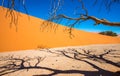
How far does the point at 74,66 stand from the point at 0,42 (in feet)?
55.7

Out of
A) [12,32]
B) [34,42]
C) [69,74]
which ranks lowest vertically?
[69,74]

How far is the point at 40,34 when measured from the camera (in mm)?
29984

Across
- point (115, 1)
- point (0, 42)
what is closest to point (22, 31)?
point (0, 42)

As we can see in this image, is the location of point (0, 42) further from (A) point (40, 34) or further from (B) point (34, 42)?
(A) point (40, 34)

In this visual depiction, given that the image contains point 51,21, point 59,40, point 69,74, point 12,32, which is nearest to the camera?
point 51,21

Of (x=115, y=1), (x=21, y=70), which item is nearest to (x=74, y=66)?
(x=21, y=70)

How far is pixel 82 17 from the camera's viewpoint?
5.21 metres

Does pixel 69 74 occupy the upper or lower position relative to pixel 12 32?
lower

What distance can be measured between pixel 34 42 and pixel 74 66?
58.2ft

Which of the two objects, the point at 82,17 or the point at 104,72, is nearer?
the point at 82,17

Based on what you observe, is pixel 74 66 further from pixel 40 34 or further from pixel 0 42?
pixel 40 34

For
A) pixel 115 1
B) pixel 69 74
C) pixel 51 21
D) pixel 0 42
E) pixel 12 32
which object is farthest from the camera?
pixel 12 32

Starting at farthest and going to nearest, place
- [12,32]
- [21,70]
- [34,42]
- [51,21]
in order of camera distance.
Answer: [12,32], [34,42], [21,70], [51,21]

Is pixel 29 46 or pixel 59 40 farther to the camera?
pixel 59 40
